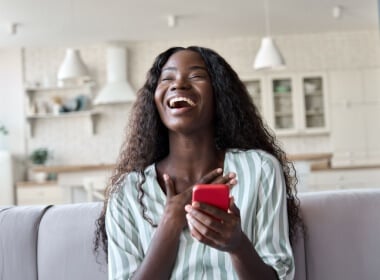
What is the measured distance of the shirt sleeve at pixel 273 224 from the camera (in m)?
1.12

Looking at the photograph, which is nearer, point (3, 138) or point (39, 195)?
point (39, 195)

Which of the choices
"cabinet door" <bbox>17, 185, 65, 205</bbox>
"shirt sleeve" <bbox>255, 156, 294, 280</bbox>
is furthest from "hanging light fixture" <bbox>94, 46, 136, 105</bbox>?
"shirt sleeve" <bbox>255, 156, 294, 280</bbox>

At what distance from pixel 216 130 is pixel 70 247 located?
0.54 m

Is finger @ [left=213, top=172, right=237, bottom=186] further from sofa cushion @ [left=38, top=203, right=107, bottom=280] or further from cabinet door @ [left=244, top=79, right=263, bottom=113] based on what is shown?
cabinet door @ [left=244, top=79, right=263, bottom=113]

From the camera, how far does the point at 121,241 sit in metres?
1.20

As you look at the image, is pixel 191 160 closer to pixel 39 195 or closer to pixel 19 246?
pixel 19 246

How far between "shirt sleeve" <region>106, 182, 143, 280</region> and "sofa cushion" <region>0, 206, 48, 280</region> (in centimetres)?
39

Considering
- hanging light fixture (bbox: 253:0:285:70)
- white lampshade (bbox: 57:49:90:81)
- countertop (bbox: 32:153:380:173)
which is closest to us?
hanging light fixture (bbox: 253:0:285:70)

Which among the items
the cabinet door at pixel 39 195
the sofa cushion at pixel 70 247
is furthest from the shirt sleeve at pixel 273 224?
the cabinet door at pixel 39 195

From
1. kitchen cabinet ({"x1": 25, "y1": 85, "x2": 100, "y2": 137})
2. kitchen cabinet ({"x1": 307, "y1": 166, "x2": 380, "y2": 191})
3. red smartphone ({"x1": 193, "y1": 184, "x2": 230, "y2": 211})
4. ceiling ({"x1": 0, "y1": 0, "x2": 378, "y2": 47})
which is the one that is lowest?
kitchen cabinet ({"x1": 307, "y1": 166, "x2": 380, "y2": 191})

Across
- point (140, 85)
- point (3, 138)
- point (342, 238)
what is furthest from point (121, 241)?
point (3, 138)

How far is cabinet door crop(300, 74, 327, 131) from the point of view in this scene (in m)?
6.55

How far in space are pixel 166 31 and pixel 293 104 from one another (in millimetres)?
1844

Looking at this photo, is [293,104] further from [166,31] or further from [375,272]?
[375,272]
